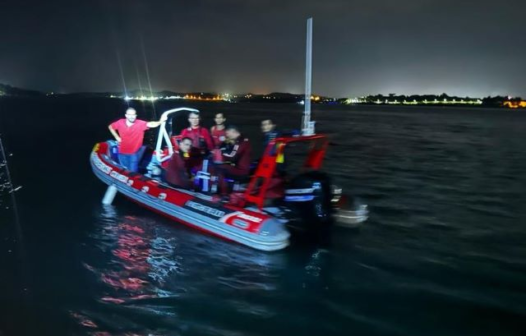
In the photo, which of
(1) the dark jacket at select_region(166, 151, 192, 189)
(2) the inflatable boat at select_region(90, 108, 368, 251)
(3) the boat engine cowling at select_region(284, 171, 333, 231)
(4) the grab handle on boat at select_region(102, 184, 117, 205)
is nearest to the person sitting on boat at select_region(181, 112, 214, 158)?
(1) the dark jacket at select_region(166, 151, 192, 189)

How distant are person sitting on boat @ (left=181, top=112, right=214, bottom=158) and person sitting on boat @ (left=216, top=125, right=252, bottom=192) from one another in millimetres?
1197

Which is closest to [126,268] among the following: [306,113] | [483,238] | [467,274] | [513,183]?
[306,113]

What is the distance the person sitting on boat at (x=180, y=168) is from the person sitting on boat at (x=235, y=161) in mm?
935

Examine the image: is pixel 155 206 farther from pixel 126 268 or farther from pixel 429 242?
pixel 429 242

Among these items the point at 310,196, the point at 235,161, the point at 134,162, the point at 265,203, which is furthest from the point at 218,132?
the point at 310,196

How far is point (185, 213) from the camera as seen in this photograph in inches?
357

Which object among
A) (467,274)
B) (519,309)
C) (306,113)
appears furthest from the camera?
(306,113)

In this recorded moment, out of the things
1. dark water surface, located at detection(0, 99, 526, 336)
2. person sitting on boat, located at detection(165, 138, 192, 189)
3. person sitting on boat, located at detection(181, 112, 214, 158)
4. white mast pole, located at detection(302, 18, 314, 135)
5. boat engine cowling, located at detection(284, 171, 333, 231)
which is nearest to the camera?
dark water surface, located at detection(0, 99, 526, 336)

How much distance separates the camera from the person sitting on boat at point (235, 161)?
30.1 ft

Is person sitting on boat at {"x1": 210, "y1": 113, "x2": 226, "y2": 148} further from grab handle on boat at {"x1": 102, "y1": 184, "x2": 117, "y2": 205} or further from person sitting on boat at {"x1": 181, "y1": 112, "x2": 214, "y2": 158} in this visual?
grab handle on boat at {"x1": 102, "y1": 184, "x2": 117, "y2": 205}

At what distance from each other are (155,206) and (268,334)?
5104 mm

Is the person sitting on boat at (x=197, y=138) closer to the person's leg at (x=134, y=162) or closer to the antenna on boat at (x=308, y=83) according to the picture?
the person's leg at (x=134, y=162)

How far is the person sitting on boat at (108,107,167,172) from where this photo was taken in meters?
11.1

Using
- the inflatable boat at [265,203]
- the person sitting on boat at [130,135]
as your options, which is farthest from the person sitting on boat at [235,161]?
the person sitting on boat at [130,135]
